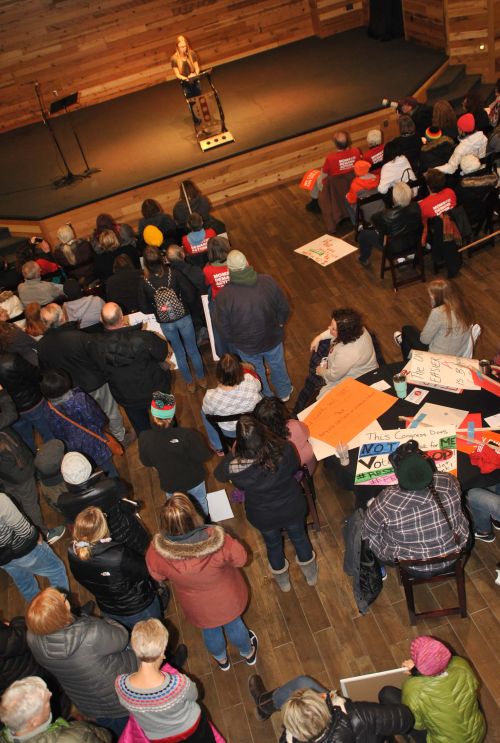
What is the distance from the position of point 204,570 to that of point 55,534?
2.27 metres

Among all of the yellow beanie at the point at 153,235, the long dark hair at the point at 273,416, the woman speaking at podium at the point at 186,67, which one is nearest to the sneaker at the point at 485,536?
the long dark hair at the point at 273,416

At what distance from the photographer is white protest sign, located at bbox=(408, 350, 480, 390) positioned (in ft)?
13.1

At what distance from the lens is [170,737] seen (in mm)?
2676

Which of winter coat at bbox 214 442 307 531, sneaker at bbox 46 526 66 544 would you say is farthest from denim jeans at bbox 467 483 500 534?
sneaker at bbox 46 526 66 544

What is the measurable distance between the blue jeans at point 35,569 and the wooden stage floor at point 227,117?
662 cm

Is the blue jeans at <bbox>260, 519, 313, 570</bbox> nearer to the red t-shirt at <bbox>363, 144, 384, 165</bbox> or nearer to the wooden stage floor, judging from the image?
the red t-shirt at <bbox>363, 144, 384, 165</bbox>

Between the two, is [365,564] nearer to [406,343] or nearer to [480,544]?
[480,544]

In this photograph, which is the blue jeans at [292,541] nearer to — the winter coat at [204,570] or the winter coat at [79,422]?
the winter coat at [204,570]

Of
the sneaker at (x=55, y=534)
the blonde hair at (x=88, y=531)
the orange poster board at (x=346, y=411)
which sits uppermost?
the blonde hair at (x=88, y=531)

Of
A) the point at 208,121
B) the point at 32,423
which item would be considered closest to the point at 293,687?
the point at 32,423

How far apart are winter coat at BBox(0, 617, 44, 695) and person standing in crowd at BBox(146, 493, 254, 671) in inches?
29.0

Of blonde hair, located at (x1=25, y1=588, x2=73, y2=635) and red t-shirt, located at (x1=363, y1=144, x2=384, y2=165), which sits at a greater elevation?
blonde hair, located at (x1=25, y1=588, x2=73, y2=635)

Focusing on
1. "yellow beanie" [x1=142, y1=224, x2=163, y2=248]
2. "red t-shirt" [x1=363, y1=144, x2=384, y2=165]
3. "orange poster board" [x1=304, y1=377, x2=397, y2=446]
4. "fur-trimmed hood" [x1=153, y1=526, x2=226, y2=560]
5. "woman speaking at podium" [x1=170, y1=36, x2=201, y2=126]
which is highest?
"woman speaking at podium" [x1=170, y1=36, x2=201, y2=126]

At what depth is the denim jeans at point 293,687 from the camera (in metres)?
3.03
